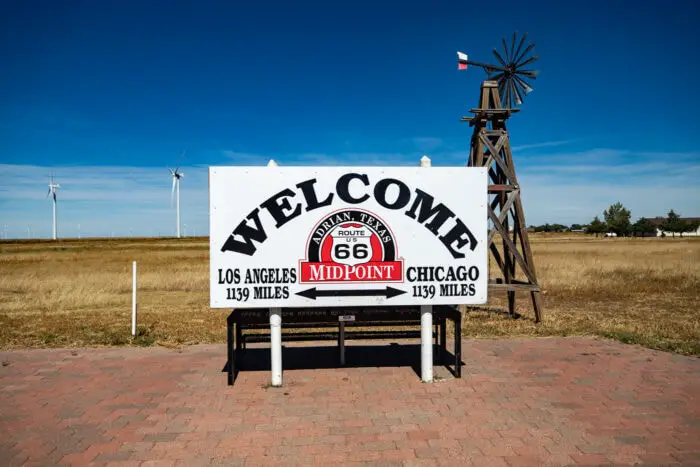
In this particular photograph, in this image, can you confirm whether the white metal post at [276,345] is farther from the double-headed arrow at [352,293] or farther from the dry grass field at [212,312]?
Answer: the dry grass field at [212,312]

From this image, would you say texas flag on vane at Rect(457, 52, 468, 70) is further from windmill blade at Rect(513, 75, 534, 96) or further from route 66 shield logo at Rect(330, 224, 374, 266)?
route 66 shield logo at Rect(330, 224, 374, 266)

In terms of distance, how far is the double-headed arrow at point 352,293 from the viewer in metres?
6.03

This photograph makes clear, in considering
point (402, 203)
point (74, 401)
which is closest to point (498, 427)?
point (402, 203)

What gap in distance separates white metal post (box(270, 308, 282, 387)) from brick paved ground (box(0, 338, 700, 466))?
9.2 inches

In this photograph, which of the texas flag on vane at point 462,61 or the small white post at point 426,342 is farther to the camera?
the texas flag on vane at point 462,61

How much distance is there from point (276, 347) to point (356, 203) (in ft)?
7.21

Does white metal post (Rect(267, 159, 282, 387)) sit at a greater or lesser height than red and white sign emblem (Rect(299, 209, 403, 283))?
lesser

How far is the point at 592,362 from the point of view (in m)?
6.84

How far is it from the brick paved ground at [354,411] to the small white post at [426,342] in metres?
0.19

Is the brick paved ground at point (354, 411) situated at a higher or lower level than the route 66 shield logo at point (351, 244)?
lower

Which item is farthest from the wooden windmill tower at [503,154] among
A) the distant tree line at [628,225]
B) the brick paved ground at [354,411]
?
the distant tree line at [628,225]

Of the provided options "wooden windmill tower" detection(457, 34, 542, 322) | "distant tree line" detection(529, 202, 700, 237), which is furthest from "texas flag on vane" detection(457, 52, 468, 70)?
"distant tree line" detection(529, 202, 700, 237)

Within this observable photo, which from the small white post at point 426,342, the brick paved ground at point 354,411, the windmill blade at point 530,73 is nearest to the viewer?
the brick paved ground at point 354,411

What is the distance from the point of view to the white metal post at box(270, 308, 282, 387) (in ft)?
19.7
